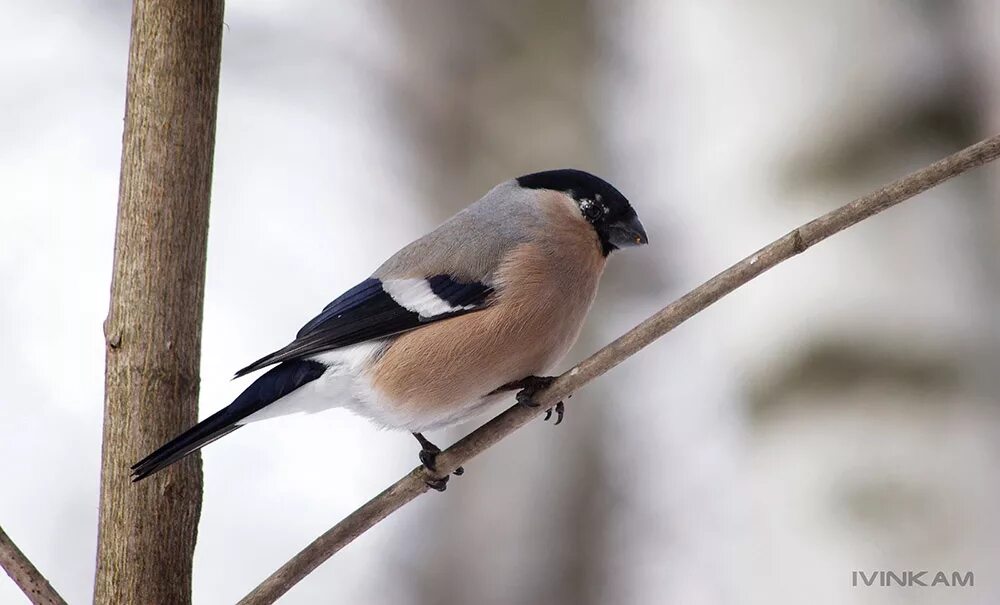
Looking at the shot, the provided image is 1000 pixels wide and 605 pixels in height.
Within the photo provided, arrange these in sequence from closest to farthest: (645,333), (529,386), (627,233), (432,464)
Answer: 1. (645,333)
2. (432,464)
3. (529,386)
4. (627,233)

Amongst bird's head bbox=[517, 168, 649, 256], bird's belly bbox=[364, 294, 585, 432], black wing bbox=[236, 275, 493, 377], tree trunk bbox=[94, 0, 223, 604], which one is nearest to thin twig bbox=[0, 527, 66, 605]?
tree trunk bbox=[94, 0, 223, 604]

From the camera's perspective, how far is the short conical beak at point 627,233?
6.59ft

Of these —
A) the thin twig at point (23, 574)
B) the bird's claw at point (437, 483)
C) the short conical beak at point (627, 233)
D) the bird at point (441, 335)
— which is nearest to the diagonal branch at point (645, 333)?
the bird's claw at point (437, 483)

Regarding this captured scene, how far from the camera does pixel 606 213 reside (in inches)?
80.0

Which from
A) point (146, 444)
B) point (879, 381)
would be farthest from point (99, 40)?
point (879, 381)

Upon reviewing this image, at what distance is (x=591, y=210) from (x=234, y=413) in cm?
92

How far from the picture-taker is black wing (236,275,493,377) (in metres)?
1.78

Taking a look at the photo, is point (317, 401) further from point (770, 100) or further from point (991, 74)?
point (991, 74)

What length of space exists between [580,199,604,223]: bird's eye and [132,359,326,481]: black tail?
2.21ft

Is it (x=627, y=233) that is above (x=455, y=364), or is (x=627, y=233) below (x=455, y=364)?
above

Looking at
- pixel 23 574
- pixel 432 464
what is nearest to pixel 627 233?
pixel 432 464

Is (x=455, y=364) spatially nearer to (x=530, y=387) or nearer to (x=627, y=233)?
(x=530, y=387)

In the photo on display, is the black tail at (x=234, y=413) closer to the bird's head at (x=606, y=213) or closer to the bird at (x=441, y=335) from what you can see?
the bird at (x=441, y=335)

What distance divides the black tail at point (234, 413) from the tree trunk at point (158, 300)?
73mm
